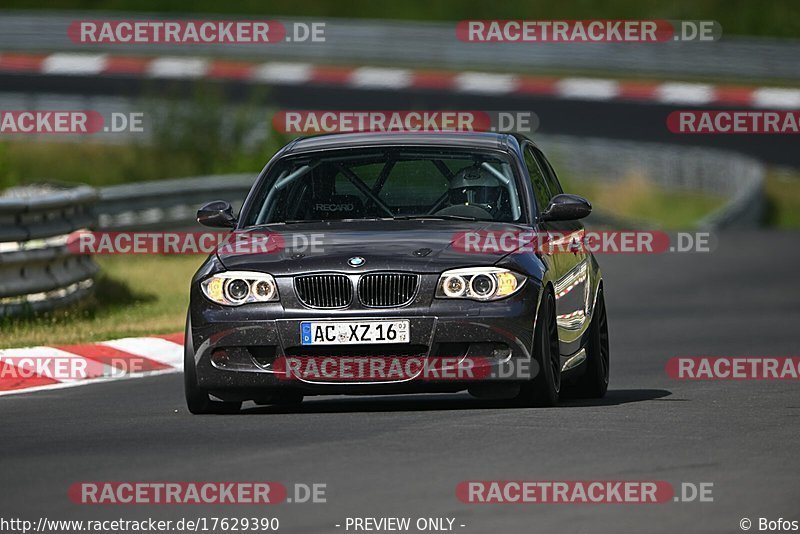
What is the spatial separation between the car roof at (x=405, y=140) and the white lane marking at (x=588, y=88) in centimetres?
3117

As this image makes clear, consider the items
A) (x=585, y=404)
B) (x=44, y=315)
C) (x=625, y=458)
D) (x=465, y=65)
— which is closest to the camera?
(x=625, y=458)

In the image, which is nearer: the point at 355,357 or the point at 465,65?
the point at 355,357

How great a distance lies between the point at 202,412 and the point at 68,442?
4.44 ft

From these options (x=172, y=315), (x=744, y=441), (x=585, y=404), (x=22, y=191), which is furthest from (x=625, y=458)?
(x=22, y=191)

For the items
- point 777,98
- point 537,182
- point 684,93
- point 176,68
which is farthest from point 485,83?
point 537,182

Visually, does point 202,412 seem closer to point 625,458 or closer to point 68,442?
point 68,442

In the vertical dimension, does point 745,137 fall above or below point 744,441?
above

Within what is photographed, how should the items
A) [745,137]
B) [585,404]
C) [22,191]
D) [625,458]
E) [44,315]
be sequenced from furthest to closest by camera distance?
[745,137], [22,191], [44,315], [585,404], [625,458]

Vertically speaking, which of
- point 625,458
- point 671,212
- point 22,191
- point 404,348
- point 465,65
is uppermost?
point 465,65

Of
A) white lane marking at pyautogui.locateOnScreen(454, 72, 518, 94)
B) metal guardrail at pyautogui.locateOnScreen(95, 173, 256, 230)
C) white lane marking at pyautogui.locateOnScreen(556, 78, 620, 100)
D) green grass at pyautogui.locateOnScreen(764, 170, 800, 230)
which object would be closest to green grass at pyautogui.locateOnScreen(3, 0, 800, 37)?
white lane marking at pyautogui.locateOnScreen(556, 78, 620, 100)

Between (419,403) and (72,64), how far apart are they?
34.4 meters

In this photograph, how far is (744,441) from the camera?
890cm

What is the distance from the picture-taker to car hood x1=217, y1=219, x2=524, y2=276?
32.6 feet

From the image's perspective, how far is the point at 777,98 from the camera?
40062 mm
